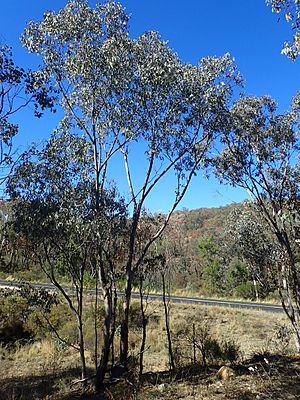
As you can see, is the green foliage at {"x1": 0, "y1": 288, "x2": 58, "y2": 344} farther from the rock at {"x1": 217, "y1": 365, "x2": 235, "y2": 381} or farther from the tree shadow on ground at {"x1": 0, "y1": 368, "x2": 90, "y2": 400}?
the rock at {"x1": 217, "y1": 365, "x2": 235, "y2": 381}

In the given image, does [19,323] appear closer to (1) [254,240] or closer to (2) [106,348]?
(2) [106,348]

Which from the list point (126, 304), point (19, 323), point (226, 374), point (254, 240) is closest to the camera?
point (226, 374)

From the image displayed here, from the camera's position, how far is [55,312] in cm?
2206

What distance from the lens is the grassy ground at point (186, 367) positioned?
8.69 metres

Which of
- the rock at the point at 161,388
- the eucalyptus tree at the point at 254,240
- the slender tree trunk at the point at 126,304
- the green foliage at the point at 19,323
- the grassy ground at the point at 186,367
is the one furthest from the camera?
the green foliage at the point at 19,323

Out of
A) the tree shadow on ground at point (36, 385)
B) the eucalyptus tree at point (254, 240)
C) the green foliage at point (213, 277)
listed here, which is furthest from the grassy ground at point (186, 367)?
the green foliage at point (213, 277)

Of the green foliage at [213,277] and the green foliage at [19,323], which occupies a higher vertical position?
the green foliage at [213,277]

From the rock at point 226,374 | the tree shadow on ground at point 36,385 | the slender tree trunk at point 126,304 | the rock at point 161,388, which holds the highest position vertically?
the slender tree trunk at point 126,304

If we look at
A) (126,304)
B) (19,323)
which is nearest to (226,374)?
(126,304)

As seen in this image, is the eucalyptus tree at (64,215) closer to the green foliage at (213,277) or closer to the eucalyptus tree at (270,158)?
the eucalyptus tree at (270,158)

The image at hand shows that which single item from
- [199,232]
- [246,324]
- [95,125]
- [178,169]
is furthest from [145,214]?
[199,232]

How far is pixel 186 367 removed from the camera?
11461 mm

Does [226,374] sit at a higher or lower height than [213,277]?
lower

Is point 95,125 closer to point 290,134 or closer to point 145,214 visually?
point 145,214
